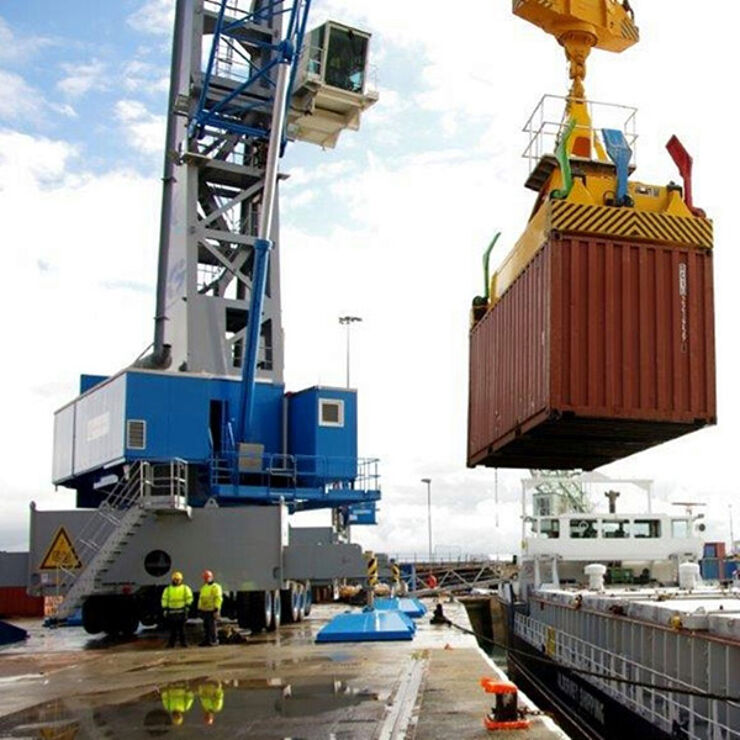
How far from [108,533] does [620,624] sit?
434 inches

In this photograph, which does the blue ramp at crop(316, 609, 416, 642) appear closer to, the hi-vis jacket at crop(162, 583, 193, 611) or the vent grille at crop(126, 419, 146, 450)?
the hi-vis jacket at crop(162, 583, 193, 611)

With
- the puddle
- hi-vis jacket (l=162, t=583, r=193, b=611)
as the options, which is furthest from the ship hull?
hi-vis jacket (l=162, t=583, r=193, b=611)

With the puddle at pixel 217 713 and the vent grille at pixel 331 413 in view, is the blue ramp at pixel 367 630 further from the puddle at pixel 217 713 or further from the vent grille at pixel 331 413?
the vent grille at pixel 331 413

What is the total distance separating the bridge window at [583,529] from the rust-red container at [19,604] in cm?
1560

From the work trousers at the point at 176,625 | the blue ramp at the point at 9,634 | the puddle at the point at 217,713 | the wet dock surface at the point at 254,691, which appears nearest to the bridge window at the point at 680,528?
the wet dock surface at the point at 254,691

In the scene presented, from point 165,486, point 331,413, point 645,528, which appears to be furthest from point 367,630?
point 645,528

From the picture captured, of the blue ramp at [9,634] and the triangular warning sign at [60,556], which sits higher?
the triangular warning sign at [60,556]

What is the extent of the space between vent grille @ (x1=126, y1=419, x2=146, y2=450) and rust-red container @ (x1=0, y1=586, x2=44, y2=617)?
8.86 meters

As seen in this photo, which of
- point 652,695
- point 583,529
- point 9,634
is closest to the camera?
point 652,695

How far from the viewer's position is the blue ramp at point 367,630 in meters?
17.7

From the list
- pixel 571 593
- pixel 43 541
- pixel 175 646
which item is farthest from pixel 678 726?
pixel 43 541

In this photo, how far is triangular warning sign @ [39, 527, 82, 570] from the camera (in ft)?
67.4

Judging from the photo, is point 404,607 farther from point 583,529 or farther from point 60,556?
point 60,556

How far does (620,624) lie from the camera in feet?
47.2
